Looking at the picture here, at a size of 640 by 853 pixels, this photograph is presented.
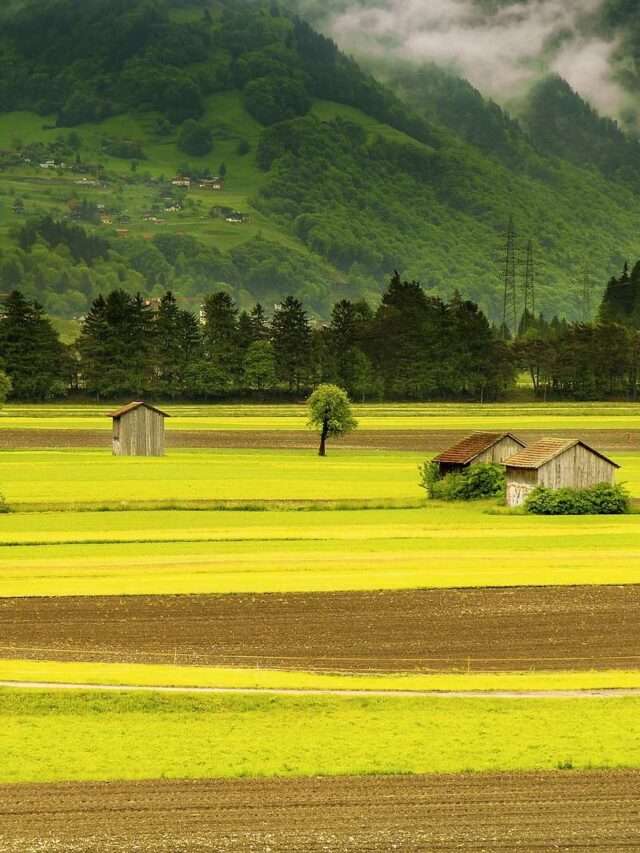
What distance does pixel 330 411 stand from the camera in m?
112

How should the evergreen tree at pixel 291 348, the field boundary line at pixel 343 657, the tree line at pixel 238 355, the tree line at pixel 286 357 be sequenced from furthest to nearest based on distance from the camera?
the evergreen tree at pixel 291 348 < the tree line at pixel 286 357 < the tree line at pixel 238 355 < the field boundary line at pixel 343 657

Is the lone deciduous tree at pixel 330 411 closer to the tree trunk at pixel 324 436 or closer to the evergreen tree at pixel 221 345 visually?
the tree trunk at pixel 324 436

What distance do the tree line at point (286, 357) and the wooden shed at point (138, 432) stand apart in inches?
2461

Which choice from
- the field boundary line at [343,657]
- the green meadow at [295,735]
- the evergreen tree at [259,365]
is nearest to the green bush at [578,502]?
the field boundary line at [343,657]

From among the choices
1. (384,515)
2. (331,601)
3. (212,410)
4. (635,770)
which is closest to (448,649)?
(331,601)

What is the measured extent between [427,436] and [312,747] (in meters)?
96.9

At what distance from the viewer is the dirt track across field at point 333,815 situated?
24.0 m

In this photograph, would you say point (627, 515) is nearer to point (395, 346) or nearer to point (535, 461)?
point (535, 461)

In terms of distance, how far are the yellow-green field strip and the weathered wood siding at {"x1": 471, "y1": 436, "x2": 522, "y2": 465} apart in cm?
4582

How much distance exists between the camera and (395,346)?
195375 mm

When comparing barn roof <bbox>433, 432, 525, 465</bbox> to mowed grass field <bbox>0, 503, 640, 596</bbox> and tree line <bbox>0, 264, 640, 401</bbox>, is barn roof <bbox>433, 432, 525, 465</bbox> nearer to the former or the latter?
mowed grass field <bbox>0, 503, 640, 596</bbox>

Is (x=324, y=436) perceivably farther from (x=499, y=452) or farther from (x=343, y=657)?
(x=343, y=657)

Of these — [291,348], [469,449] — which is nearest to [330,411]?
[469,449]

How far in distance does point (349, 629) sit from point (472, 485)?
3971 centimetres
